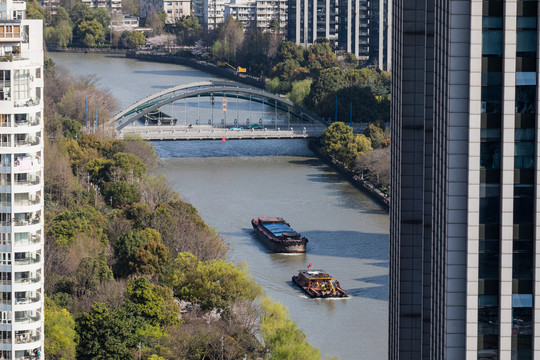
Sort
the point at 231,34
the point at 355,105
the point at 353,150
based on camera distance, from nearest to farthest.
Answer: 1. the point at 353,150
2. the point at 355,105
3. the point at 231,34

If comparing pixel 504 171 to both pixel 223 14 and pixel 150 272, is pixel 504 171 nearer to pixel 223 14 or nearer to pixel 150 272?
pixel 150 272

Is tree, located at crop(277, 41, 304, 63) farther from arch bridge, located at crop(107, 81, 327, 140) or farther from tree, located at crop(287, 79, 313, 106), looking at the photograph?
arch bridge, located at crop(107, 81, 327, 140)

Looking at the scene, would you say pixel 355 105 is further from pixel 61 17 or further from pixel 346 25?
pixel 61 17

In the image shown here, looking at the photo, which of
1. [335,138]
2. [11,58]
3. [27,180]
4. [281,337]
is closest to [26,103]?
[11,58]

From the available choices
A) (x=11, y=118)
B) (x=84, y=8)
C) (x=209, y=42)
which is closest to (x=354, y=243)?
(x=11, y=118)

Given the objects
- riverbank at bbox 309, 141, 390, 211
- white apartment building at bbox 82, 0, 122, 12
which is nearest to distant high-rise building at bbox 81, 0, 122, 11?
white apartment building at bbox 82, 0, 122, 12

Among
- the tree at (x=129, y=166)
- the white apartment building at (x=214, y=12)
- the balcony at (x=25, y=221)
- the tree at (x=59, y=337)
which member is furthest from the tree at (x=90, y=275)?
the white apartment building at (x=214, y=12)
